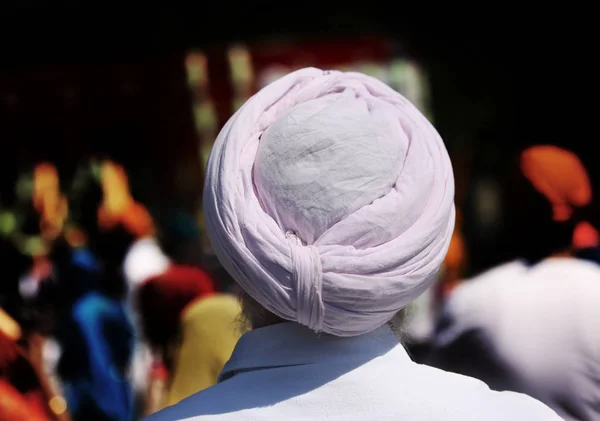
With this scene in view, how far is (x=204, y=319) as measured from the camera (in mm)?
2719

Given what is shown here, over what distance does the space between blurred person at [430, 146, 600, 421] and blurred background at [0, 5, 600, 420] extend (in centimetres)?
562

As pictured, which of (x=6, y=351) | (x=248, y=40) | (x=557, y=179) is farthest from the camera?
(x=248, y=40)

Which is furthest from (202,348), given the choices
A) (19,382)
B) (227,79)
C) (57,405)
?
(227,79)

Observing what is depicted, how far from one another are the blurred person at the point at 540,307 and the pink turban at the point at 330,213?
101 cm

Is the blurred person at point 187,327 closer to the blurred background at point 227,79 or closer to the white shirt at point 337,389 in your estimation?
the white shirt at point 337,389

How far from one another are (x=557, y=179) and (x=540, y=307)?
1.36 feet

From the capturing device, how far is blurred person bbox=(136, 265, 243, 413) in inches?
104

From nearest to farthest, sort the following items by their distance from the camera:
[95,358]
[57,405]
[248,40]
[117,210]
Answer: [57,405] < [95,358] < [117,210] < [248,40]

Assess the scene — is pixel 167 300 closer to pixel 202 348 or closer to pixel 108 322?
pixel 202 348

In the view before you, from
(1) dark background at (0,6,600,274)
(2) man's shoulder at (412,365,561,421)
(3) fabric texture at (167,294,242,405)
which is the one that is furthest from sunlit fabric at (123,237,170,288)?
(1) dark background at (0,6,600,274)

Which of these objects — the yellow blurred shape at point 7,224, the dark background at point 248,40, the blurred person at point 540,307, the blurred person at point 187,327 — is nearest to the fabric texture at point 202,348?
the blurred person at point 187,327

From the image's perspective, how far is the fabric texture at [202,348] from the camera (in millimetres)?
2617

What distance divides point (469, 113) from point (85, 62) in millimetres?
4329

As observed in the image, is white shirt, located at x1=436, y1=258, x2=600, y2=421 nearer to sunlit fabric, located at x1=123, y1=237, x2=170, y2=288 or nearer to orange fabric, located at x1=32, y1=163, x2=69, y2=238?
sunlit fabric, located at x1=123, y1=237, x2=170, y2=288
